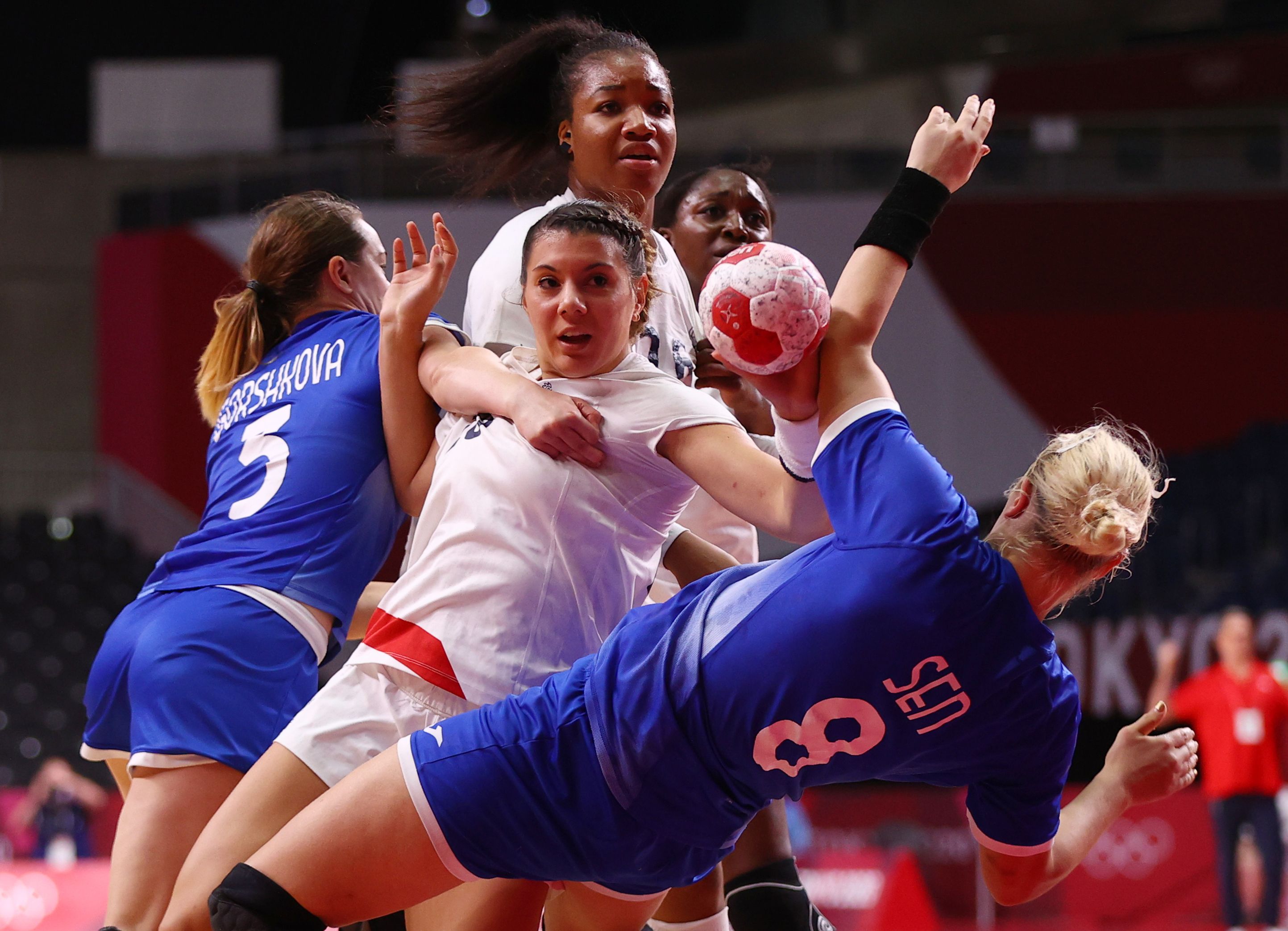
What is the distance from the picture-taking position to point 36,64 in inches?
619

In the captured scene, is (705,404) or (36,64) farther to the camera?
(36,64)

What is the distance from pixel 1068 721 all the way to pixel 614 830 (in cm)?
77

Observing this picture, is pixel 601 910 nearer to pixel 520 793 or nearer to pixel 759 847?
pixel 520 793

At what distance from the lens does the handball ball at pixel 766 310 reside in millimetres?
2180

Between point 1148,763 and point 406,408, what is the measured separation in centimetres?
155

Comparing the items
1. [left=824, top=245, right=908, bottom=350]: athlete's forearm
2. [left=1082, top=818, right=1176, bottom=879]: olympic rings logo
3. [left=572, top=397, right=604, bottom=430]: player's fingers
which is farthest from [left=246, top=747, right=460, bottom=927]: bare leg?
[left=1082, top=818, right=1176, bottom=879]: olympic rings logo

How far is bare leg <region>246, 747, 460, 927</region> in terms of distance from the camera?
7.38 ft

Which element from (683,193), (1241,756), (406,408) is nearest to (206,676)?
(406,408)

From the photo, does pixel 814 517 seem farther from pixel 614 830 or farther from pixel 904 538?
pixel 614 830

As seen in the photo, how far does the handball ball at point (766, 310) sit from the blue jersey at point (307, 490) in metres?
0.99

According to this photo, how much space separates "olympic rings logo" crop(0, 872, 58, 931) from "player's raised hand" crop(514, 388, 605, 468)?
5.82 m

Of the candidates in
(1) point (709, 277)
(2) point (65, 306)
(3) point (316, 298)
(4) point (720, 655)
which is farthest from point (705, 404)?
(2) point (65, 306)

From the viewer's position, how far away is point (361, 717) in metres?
2.52

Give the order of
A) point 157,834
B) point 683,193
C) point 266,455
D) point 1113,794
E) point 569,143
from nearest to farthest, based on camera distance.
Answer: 1. point 1113,794
2. point 157,834
3. point 266,455
4. point 569,143
5. point 683,193
